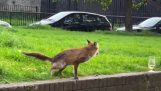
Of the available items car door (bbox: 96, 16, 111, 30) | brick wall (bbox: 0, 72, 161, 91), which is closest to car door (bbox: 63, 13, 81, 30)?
car door (bbox: 96, 16, 111, 30)

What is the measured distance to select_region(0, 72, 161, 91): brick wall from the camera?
729 centimetres

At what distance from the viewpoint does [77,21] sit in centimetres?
2634

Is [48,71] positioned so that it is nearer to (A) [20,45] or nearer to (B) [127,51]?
(A) [20,45]

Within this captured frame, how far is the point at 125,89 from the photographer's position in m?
8.72

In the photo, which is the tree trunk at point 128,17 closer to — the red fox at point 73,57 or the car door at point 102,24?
the car door at point 102,24

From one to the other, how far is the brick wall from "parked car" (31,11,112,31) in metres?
16.0

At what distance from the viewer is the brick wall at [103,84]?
729 centimetres

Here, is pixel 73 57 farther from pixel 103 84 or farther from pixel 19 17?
pixel 19 17

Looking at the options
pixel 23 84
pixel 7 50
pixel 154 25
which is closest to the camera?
pixel 23 84

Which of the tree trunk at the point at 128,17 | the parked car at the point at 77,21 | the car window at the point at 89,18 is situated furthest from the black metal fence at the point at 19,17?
the tree trunk at the point at 128,17

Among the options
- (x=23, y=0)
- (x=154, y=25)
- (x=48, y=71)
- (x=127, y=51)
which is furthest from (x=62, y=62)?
(x=23, y=0)

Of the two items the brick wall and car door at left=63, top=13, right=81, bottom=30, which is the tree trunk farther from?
the brick wall

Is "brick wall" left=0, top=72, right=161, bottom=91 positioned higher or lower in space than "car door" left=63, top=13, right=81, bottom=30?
lower

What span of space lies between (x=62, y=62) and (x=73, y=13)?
18.8m
